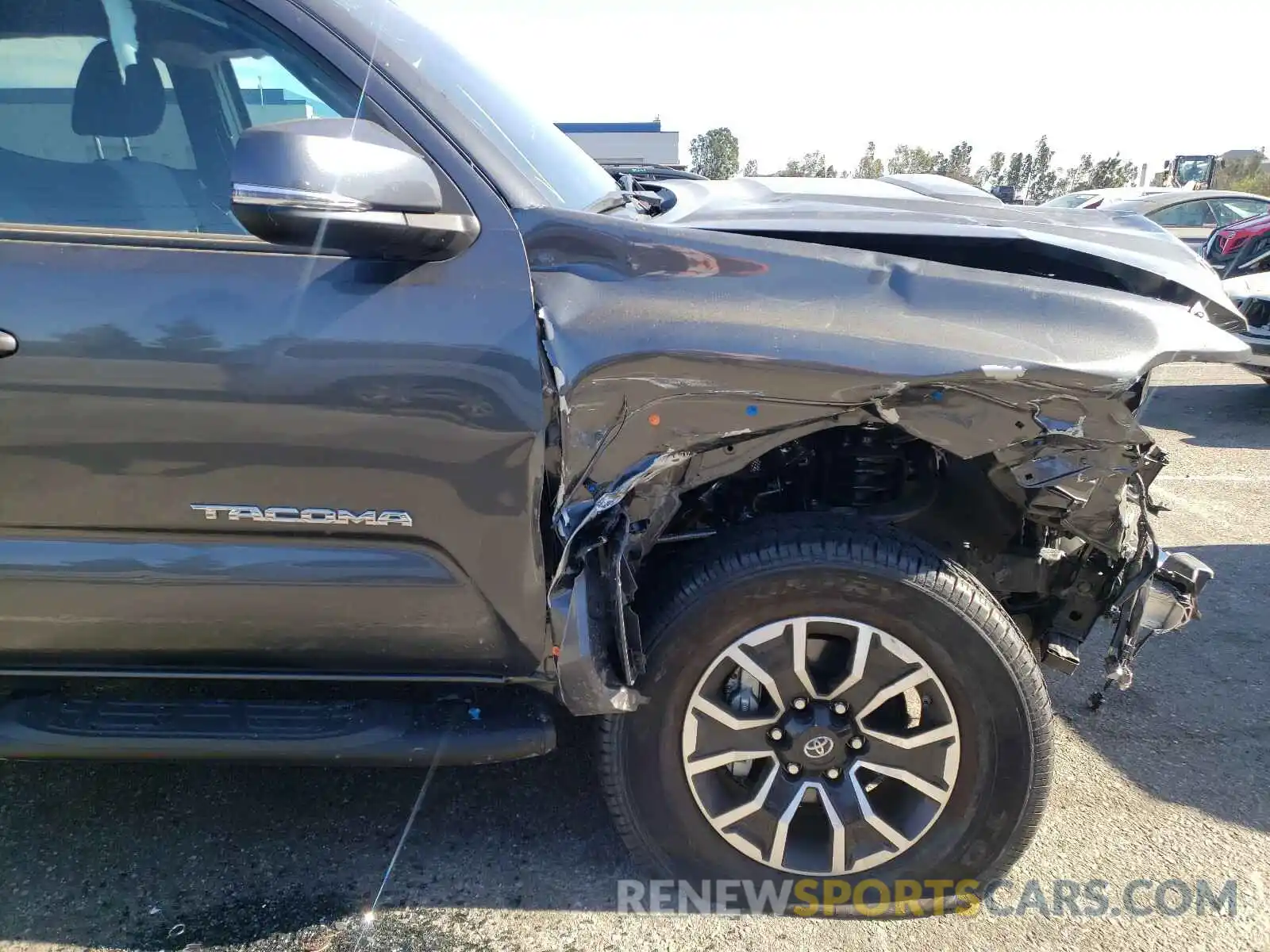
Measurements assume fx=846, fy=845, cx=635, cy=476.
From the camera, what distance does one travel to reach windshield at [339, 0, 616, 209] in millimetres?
1934

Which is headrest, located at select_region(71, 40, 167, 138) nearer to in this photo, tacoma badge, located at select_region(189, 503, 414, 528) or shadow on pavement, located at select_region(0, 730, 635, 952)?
tacoma badge, located at select_region(189, 503, 414, 528)

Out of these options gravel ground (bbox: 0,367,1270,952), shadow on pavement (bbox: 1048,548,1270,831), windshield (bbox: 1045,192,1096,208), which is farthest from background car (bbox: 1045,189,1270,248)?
gravel ground (bbox: 0,367,1270,952)

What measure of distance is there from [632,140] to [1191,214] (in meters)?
18.1

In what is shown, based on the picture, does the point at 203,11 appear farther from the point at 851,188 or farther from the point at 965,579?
the point at 965,579

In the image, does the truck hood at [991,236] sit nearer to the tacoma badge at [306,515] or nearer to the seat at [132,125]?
the tacoma badge at [306,515]

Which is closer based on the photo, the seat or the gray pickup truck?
the gray pickup truck

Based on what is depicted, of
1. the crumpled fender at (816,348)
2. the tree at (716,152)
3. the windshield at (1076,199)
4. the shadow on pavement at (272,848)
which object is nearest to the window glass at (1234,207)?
the windshield at (1076,199)

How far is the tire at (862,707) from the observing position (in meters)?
1.89

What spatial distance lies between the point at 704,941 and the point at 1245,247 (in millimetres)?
7833

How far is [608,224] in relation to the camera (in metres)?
1.80

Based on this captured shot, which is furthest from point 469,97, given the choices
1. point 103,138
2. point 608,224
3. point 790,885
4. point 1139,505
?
point 790,885

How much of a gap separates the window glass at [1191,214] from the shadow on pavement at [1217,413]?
600 centimetres

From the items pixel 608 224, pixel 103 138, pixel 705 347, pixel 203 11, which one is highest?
pixel 203 11

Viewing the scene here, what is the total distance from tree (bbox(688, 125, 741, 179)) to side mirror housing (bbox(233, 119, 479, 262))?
54.0 metres
